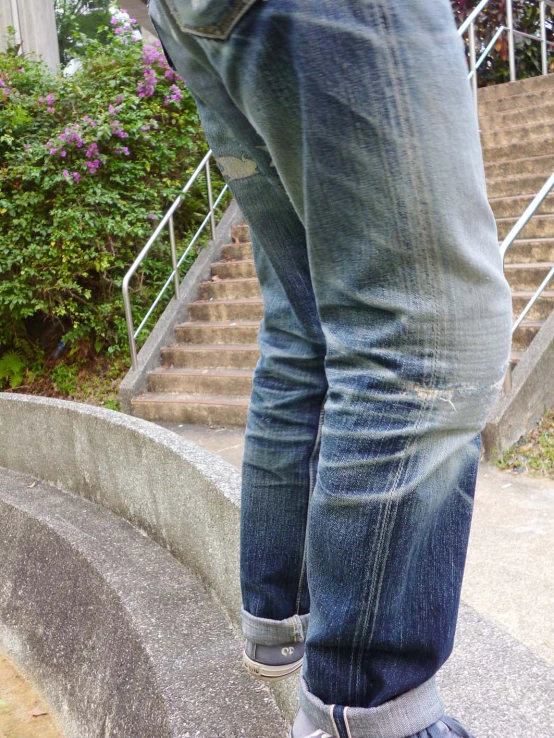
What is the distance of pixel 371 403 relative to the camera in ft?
2.29

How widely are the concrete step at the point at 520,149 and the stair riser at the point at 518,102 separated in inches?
28.1

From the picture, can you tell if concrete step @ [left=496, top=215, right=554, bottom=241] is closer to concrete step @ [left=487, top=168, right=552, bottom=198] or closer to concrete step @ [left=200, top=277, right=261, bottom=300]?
concrete step @ [left=487, top=168, right=552, bottom=198]

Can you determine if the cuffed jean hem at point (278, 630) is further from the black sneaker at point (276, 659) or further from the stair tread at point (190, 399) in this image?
the stair tread at point (190, 399)

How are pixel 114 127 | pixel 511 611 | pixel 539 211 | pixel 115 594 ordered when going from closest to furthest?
1. pixel 115 594
2. pixel 511 611
3. pixel 539 211
4. pixel 114 127

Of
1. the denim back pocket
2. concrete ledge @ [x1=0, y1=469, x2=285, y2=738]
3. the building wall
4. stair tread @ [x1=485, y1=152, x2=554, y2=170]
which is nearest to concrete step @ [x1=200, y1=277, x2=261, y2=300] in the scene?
stair tread @ [x1=485, y1=152, x2=554, y2=170]

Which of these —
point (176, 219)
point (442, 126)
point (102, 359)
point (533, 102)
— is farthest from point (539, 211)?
point (442, 126)

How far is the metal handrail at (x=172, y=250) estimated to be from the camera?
5.54 m

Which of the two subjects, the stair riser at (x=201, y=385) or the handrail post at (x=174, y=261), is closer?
the stair riser at (x=201, y=385)

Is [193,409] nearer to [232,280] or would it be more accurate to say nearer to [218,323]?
[218,323]

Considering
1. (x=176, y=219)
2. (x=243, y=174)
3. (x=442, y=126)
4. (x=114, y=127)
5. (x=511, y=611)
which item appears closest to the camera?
(x=442, y=126)

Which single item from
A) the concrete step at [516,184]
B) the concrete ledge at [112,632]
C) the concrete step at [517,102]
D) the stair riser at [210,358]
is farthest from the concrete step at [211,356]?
the concrete step at [517,102]

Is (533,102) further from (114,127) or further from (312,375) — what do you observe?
(312,375)

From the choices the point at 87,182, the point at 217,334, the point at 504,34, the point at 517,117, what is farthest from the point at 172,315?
the point at 504,34

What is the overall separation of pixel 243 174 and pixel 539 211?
4.75 meters
